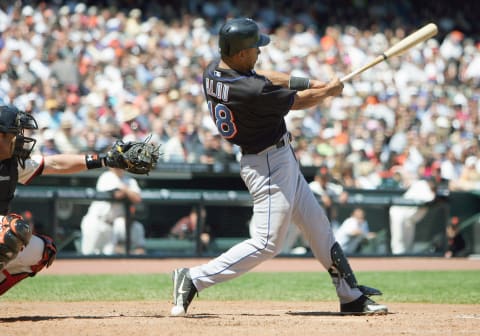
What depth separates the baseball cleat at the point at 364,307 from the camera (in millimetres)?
6230

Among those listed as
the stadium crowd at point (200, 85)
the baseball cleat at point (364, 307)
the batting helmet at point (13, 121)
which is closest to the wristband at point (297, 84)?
the baseball cleat at point (364, 307)

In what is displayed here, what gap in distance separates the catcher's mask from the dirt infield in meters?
1.05

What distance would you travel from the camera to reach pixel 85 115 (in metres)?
13.3

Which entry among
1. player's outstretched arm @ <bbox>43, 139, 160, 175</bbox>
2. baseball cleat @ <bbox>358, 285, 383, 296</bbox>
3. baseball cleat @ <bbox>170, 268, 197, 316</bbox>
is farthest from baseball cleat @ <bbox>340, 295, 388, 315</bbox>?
player's outstretched arm @ <bbox>43, 139, 160, 175</bbox>

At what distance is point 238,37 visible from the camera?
230 inches

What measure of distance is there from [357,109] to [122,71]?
14.9 ft

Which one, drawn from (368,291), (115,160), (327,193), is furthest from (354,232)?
(115,160)

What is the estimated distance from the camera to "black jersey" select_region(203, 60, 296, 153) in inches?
226

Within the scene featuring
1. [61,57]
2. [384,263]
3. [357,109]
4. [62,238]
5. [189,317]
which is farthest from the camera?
[357,109]

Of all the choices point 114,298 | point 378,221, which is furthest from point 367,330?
point 378,221

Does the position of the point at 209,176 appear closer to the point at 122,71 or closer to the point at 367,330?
the point at 122,71

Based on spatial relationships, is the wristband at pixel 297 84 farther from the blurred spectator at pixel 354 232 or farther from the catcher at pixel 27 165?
the blurred spectator at pixel 354 232

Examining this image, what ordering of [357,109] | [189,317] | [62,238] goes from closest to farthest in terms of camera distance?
1. [189,317]
2. [62,238]
3. [357,109]

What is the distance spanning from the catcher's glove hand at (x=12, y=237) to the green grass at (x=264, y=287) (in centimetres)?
233
